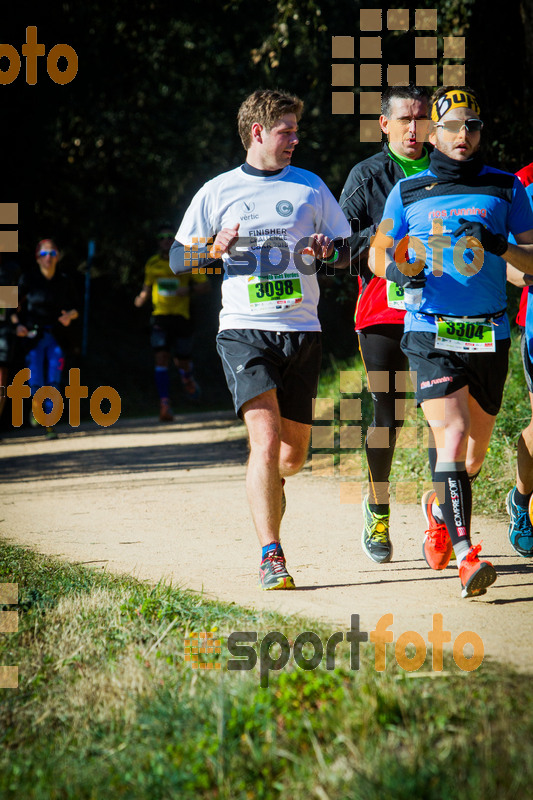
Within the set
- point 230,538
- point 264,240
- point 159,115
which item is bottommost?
point 230,538

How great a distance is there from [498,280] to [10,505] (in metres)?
4.39

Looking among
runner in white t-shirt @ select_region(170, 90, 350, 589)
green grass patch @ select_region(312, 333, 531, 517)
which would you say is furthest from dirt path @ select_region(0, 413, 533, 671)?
runner in white t-shirt @ select_region(170, 90, 350, 589)

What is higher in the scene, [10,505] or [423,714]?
[423,714]

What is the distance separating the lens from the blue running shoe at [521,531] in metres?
5.09

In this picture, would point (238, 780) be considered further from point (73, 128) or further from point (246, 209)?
point (73, 128)

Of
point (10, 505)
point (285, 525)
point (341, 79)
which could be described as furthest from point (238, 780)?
point (341, 79)

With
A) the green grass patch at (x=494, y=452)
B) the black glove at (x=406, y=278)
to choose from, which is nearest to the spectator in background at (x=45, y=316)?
the green grass patch at (x=494, y=452)

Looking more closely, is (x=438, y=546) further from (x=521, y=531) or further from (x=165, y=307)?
(x=165, y=307)

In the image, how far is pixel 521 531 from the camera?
5090 mm

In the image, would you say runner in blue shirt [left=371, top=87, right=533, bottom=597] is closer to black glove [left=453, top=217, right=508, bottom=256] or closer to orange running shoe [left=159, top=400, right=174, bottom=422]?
black glove [left=453, top=217, right=508, bottom=256]

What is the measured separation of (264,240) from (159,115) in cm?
1631

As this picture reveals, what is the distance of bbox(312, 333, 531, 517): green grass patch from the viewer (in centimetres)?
657

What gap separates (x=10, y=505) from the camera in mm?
7258

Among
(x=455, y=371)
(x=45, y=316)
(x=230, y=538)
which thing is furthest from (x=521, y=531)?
(x=45, y=316)
